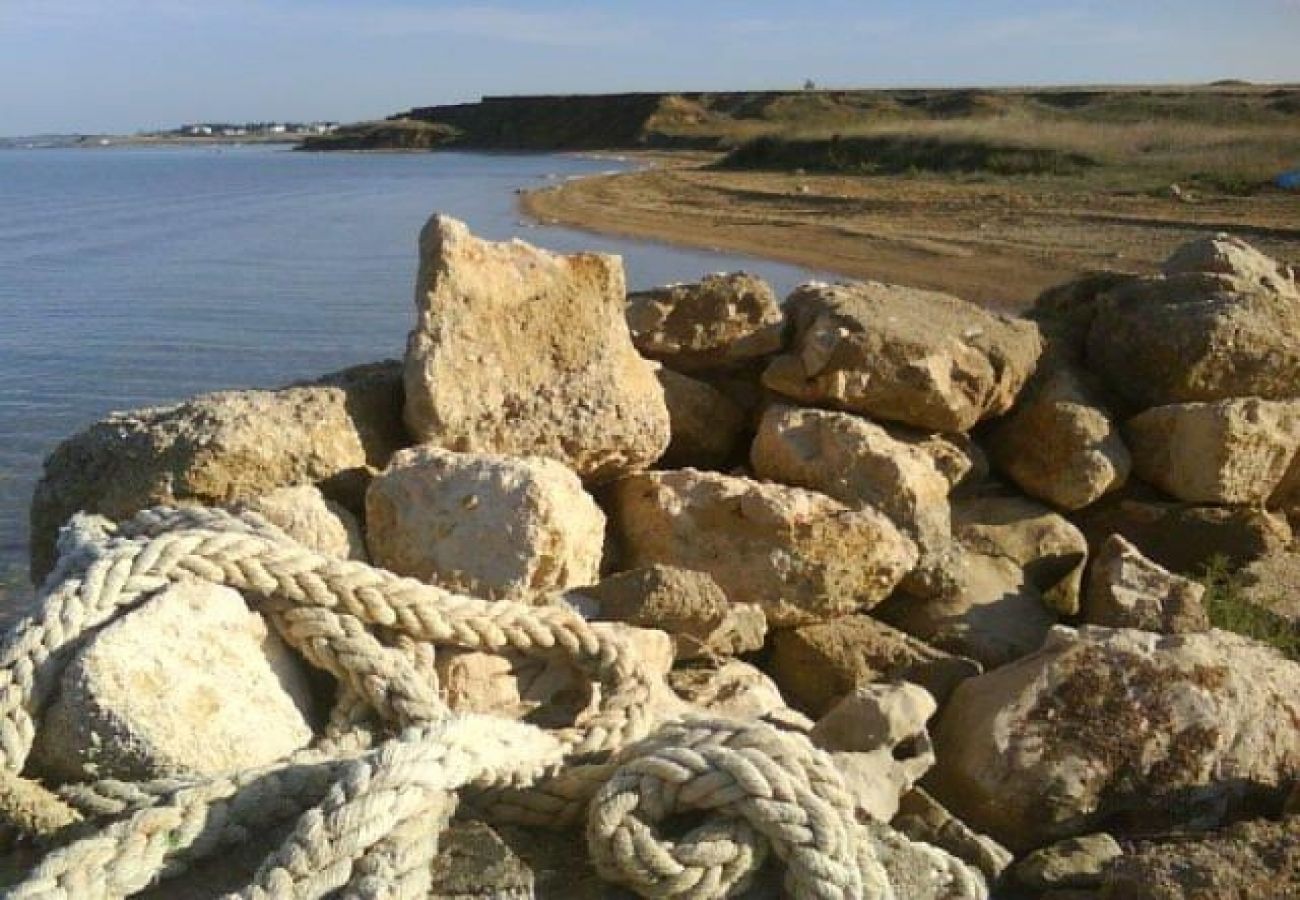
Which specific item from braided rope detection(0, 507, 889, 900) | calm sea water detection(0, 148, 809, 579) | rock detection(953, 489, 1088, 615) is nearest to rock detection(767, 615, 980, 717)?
rock detection(953, 489, 1088, 615)

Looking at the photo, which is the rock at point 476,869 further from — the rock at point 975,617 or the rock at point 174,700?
the rock at point 975,617

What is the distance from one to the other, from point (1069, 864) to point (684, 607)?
1183 mm

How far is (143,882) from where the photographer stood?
2.35m

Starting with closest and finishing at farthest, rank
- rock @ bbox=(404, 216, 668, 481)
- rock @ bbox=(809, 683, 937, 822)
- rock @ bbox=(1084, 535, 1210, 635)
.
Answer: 1. rock @ bbox=(809, 683, 937, 822)
2. rock @ bbox=(404, 216, 668, 481)
3. rock @ bbox=(1084, 535, 1210, 635)

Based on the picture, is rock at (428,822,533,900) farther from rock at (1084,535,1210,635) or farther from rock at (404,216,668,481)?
rock at (1084,535,1210,635)

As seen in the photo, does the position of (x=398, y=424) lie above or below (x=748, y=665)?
above

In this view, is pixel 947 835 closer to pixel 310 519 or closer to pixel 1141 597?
pixel 1141 597

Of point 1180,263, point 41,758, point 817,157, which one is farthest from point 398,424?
point 817,157

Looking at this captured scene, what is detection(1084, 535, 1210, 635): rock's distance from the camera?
460 centimetres

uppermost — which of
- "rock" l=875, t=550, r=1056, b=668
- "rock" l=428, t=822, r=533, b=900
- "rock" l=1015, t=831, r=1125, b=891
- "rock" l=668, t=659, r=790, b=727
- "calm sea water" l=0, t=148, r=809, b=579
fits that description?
"rock" l=428, t=822, r=533, b=900

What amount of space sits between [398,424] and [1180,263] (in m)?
3.96

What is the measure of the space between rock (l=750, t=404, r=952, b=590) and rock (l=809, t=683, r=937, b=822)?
1.22 metres

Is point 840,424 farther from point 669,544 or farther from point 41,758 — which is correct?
point 41,758

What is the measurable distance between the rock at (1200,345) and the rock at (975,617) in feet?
4.08
